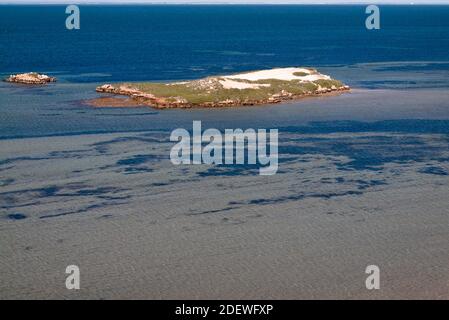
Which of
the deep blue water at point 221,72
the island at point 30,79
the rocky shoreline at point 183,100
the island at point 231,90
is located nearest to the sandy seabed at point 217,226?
the deep blue water at point 221,72

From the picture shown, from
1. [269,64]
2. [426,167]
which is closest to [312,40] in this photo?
A: [269,64]

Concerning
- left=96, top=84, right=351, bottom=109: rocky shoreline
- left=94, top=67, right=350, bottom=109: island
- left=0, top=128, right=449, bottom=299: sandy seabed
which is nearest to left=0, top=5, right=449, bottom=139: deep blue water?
left=96, top=84, right=351, bottom=109: rocky shoreline

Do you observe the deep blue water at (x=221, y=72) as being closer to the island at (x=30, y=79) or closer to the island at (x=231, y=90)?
the island at (x=30, y=79)

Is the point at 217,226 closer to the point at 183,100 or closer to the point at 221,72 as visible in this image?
the point at 183,100

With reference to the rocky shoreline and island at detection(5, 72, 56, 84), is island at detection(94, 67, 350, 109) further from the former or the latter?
island at detection(5, 72, 56, 84)

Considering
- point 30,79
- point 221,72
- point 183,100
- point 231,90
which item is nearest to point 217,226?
point 183,100
